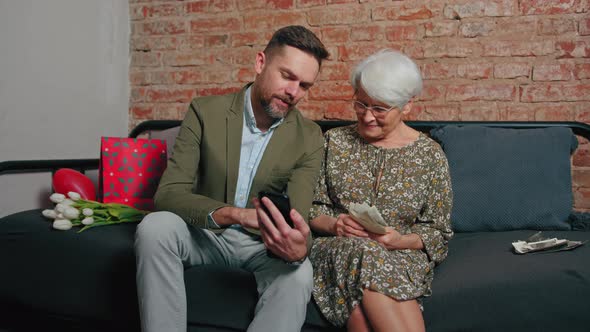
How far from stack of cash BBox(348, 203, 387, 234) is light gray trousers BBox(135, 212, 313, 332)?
21 centimetres

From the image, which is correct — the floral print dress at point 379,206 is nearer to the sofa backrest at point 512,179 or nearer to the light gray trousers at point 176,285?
the light gray trousers at point 176,285

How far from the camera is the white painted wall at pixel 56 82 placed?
2410 millimetres

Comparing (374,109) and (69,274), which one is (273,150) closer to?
(374,109)

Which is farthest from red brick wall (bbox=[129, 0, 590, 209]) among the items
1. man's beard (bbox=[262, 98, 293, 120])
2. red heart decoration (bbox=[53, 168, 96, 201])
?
man's beard (bbox=[262, 98, 293, 120])

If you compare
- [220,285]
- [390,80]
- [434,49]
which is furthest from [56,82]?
[434,49]

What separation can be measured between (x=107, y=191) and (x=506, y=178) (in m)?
1.58

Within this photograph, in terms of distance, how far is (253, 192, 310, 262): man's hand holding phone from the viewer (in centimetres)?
142

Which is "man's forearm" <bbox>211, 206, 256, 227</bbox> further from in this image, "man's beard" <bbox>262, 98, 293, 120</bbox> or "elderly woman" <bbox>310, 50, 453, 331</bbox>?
"man's beard" <bbox>262, 98, 293, 120</bbox>

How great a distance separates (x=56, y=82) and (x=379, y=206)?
1.69 m

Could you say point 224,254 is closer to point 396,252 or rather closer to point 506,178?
point 396,252

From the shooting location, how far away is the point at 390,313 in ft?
4.75

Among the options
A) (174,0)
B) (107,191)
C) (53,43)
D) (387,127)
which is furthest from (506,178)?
(53,43)

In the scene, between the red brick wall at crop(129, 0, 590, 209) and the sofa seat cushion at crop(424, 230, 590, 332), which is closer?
the sofa seat cushion at crop(424, 230, 590, 332)

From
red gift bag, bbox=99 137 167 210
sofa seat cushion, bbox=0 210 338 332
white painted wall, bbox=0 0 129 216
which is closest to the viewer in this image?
sofa seat cushion, bbox=0 210 338 332
